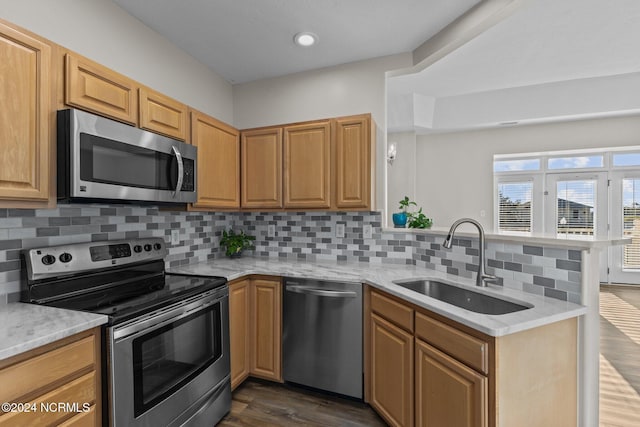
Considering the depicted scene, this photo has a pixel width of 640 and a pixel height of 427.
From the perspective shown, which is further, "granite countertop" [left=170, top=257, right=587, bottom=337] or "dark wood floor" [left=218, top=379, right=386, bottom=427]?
"dark wood floor" [left=218, top=379, right=386, bottom=427]

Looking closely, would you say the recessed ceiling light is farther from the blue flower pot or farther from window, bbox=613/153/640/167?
window, bbox=613/153/640/167

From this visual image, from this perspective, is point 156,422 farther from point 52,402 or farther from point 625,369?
point 625,369

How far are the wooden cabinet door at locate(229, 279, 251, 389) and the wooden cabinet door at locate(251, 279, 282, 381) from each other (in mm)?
45

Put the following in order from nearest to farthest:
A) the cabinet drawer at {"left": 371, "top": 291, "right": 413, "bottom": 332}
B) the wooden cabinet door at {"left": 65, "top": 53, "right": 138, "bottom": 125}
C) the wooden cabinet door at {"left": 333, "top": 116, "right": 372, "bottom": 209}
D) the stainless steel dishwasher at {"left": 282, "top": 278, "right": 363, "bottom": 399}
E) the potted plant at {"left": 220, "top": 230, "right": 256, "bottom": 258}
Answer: the wooden cabinet door at {"left": 65, "top": 53, "right": 138, "bottom": 125} < the cabinet drawer at {"left": 371, "top": 291, "right": 413, "bottom": 332} < the stainless steel dishwasher at {"left": 282, "top": 278, "right": 363, "bottom": 399} < the wooden cabinet door at {"left": 333, "top": 116, "right": 372, "bottom": 209} < the potted plant at {"left": 220, "top": 230, "right": 256, "bottom": 258}

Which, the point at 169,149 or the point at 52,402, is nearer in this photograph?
the point at 52,402

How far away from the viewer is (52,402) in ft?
3.62

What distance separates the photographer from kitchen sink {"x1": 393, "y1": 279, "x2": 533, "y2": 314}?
1655 millimetres

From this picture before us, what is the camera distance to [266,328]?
2348 millimetres

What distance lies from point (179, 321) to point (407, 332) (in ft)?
4.06

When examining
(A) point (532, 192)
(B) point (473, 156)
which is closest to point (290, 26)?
(B) point (473, 156)

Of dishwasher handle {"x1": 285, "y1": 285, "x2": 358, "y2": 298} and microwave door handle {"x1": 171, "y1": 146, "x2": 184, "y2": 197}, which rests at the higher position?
microwave door handle {"x1": 171, "y1": 146, "x2": 184, "y2": 197}

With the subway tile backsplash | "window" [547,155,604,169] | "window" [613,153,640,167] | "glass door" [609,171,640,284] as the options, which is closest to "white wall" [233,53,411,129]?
the subway tile backsplash

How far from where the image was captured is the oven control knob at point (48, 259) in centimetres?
153

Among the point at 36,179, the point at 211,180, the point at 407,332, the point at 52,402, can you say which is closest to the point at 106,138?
the point at 36,179
